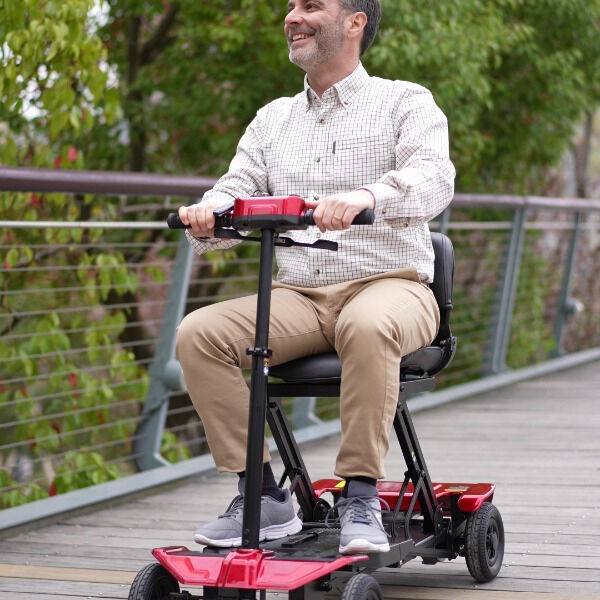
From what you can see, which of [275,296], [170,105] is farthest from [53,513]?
[170,105]

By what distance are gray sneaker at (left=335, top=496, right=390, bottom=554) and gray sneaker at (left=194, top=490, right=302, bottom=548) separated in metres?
0.14

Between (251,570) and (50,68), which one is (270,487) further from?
(50,68)

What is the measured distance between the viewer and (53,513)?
3.92 m

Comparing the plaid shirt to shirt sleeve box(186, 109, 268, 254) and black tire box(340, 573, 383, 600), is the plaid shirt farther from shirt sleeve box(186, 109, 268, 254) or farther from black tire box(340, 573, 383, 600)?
black tire box(340, 573, 383, 600)

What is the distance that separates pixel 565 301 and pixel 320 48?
5158mm

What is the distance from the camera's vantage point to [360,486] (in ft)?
8.89

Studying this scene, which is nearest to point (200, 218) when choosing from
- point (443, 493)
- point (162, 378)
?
point (443, 493)

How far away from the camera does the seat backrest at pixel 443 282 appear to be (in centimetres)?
308

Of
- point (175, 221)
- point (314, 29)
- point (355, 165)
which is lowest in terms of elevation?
point (175, 221)

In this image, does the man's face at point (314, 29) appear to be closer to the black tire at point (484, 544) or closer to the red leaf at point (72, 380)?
the black tire at point (484, 544)

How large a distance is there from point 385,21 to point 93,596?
15.3ft

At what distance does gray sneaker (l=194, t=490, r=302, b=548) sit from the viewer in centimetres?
268

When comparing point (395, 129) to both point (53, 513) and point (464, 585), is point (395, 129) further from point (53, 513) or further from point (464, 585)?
point (53, 513)

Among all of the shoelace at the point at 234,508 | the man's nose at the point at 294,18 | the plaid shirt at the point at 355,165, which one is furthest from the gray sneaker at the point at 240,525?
the man's nose at the point at 294,18
